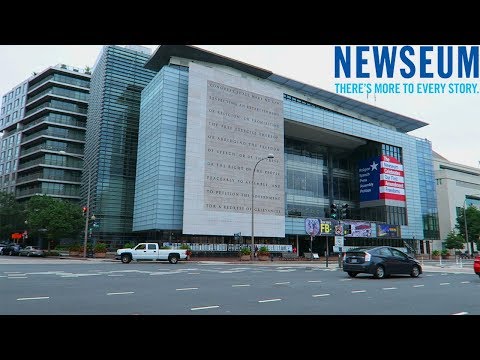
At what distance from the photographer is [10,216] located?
204ft

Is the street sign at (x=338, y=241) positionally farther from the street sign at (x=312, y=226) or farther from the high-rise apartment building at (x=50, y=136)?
the high-rise apartment building at (x=50, y=136)

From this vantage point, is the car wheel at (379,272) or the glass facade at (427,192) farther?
the glass facade at (427,192)

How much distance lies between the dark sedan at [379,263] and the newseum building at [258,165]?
19.6 m

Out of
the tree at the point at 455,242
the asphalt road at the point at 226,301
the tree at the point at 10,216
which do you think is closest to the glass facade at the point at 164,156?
the tree at the point at 10,216

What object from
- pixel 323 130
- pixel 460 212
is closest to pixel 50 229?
pixel 323 130

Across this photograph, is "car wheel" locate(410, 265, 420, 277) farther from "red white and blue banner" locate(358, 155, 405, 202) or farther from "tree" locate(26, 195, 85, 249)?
"red white and blue banner" locate(358, 155, 405, 202)

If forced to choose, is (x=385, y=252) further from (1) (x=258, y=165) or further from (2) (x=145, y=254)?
(1) (x=258, y=165)

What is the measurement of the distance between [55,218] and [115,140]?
16.8 meters

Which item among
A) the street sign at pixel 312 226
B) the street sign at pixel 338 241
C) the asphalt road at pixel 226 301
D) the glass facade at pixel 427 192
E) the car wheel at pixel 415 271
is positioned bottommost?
the asphalt road at pixel 226 301

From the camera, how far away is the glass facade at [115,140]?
58.1m

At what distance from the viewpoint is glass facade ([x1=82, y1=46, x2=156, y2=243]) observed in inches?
2286

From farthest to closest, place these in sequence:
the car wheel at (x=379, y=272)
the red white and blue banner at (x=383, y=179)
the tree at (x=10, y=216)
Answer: the red white and blue banner at (x=383, y=179) → the tree at (x=10, y=216) → the car wheel at (x=379, y=272)

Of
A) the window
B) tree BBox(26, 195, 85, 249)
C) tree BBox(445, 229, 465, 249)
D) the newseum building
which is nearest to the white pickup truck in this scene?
the newseum building
